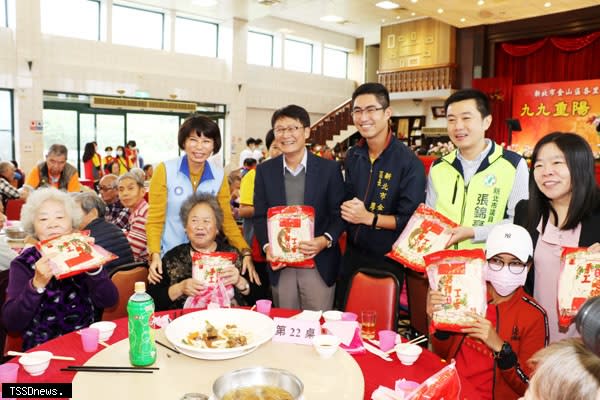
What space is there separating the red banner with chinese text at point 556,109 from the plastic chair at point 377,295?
10.6m

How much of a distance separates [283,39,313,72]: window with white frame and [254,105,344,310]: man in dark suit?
12928 mm

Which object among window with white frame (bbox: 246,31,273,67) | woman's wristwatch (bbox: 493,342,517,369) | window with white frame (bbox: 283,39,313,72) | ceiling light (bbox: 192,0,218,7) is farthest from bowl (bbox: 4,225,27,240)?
window with white frame (bbox: 283,39,313,72)

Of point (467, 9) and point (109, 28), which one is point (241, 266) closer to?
point (467, 9)

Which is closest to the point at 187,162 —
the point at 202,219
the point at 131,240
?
the point at 202,219

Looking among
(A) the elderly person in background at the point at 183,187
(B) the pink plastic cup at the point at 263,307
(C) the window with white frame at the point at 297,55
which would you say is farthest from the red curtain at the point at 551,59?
(B) the pink plastic cup at the point at 263,307

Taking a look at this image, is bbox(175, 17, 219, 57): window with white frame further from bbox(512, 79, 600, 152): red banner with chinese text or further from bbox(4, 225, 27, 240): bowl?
bbox(4, 225, 27, 240): bowl

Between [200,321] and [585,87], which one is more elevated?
[585,87]

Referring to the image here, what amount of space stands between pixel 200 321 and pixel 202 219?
0.78 meters

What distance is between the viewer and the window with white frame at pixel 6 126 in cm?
1008

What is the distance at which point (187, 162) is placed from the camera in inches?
111

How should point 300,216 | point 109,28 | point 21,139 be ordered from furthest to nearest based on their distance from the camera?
point 109,28 → point 21,139 → point 300,216

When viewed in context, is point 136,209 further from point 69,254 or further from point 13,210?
point 13,210

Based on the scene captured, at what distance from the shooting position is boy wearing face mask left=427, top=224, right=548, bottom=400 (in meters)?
1.75

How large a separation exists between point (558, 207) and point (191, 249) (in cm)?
173
